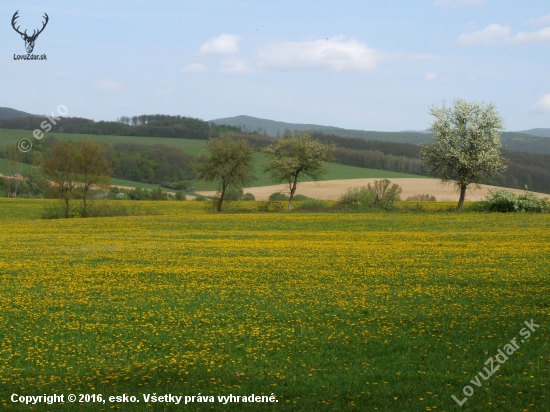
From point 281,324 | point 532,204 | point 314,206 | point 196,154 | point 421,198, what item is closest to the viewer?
point 281,324

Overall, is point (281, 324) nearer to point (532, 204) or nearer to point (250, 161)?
point (250, 161)

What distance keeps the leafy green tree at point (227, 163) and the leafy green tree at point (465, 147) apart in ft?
62.3

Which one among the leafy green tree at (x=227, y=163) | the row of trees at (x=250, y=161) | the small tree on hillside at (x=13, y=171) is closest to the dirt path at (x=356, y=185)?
the row of trees at (x=250, y=161)

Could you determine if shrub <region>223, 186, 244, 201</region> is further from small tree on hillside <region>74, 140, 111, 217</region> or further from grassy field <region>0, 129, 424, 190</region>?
grassy field <region>0, 129, 424, 190</region>

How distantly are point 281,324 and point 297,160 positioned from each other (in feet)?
173

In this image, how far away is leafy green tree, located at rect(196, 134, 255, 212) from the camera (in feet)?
213

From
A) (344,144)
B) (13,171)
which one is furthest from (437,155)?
(344,144)

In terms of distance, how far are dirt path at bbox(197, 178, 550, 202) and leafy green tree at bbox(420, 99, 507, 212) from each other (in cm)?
2349

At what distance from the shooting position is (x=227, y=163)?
213ft

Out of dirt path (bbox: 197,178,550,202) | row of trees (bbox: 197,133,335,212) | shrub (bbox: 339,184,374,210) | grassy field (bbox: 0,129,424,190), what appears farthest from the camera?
grassy field (bbox: 0,129,424,190)

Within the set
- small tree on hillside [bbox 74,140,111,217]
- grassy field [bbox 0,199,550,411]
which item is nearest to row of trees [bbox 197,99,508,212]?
small tree on hillside [bbox 74,140,111,217]

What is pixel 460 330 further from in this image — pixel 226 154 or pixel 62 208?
pixel 62 208

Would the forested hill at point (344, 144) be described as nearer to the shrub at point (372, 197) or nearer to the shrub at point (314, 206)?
the shrub at point (314, 206)

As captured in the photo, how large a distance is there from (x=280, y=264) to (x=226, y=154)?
41177mm
